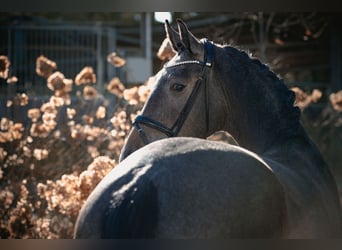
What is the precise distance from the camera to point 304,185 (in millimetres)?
2211

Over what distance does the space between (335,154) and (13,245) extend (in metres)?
6.17

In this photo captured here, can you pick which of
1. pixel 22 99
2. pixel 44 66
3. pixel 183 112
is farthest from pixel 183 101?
pixel 44 66

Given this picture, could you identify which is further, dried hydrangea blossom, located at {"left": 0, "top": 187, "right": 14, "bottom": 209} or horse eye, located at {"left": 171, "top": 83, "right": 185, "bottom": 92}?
dried hydrangea blossom, located at {"left": 0, "top": 187, "right": 14, "bottom": 209}

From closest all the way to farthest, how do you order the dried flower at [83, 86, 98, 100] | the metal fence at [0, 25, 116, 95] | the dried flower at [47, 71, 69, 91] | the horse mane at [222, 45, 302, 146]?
1. the horse mane at [222, 45, 302, 146]
2. the dried flower at [47, 71, 69, 91]
3. the dried flower at [83, 86, 98, 100]
4. the metal fence at [0, 25, 116, 95]

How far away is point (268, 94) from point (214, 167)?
1.02 metres

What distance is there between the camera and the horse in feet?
5.42

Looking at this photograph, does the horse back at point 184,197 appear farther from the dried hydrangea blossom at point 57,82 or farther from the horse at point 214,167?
the dried hydrangea blossom at point 57,82

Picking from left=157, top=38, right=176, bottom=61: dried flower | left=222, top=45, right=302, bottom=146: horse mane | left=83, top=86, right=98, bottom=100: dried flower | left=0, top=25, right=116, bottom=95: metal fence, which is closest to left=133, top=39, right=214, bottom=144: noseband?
Answer: left=222, top=45, right=302, bottom=146: horse mane

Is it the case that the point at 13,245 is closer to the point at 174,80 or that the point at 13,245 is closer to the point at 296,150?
the point at 174,80

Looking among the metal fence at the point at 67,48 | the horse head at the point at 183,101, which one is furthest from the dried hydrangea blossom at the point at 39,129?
the metal fence at the point at 67,48

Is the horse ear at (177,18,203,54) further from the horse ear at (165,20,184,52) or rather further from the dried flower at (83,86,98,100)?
the dried flower at (83,86,98,100)
